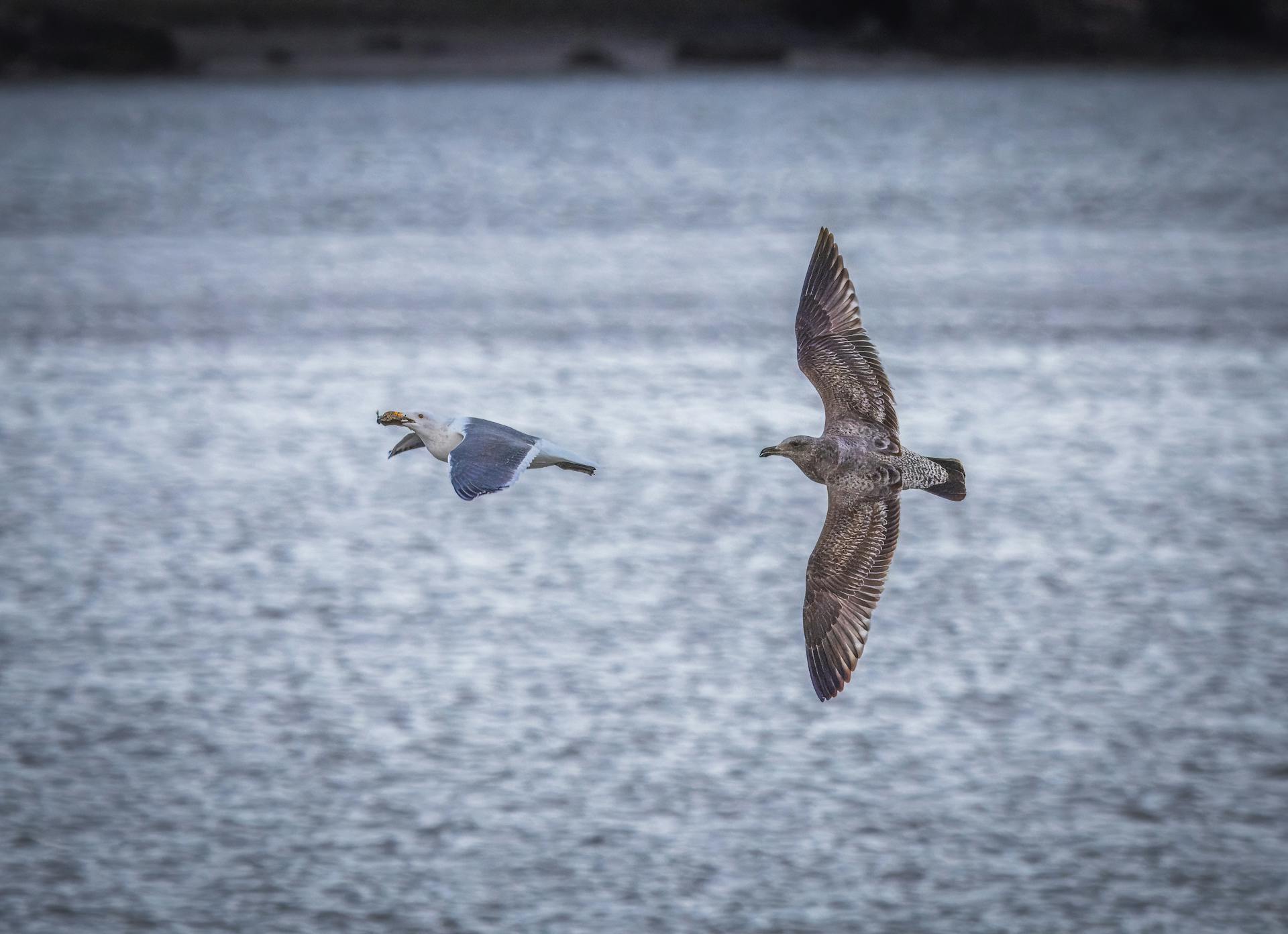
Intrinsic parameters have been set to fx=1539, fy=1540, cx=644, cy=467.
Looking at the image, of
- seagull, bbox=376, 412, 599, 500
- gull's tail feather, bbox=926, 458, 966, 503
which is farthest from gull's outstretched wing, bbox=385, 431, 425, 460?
gull's tail feather, bbox=926, 458, 966, 503

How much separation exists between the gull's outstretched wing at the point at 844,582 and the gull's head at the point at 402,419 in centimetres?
89

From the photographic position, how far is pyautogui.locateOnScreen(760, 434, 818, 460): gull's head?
120 inches

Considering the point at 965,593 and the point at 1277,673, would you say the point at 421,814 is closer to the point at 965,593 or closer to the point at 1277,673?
the point at 965,593

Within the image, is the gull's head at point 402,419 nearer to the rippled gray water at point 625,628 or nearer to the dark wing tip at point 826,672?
the dark wing tip at point 826,672

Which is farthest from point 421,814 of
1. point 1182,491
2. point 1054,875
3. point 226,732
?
point 1182,491

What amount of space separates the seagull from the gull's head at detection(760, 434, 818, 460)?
0.44m

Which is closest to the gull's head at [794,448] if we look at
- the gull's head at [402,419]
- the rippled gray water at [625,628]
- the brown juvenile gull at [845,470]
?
the brown juvenile gull at [845,470]

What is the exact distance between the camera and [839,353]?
12.5 feet

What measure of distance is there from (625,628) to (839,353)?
4328cm

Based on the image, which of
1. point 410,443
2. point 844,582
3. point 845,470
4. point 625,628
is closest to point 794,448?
point 845,470

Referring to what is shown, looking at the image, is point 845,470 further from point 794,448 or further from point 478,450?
point 478,450

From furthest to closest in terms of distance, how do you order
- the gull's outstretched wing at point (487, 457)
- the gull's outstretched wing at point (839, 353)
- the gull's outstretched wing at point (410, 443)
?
the gull's outstretched wing at point (839, 353) < the gull's outstretched wing at point (410, 443) < the gull's outstretched wing at point (487, 457)

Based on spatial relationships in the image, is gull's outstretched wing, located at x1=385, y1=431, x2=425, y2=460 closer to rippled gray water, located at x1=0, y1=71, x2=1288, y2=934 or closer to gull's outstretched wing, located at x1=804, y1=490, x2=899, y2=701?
gull's outstretched wing, located at x1=804, y1=490, x2=899, y2=701

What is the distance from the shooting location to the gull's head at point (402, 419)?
269 cm
